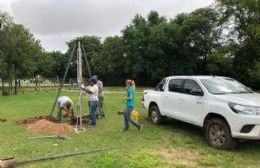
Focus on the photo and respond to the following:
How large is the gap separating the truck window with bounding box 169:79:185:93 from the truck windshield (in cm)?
104

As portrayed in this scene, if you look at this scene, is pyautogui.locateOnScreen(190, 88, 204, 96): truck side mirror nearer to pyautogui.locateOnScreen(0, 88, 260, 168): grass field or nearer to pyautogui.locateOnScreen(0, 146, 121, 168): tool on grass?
pyautogui.locateOnScreen(0, 88, 260, 168): grass field

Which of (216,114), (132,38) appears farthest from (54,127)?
(132,38)

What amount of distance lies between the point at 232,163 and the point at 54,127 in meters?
6.35

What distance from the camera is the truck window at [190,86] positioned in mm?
11008

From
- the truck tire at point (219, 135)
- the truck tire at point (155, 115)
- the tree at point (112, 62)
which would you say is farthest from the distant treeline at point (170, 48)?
the truck tire at point (219, 135)

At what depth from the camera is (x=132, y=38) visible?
6084cm

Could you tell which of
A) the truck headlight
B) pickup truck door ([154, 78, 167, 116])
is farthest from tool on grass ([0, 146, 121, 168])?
pickup truck door ([154, 78, 167, 116])

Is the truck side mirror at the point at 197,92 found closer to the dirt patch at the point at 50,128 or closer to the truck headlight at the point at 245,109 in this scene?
the truck headlight at the point at 245,109

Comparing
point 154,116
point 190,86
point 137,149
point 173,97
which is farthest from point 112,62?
point 137,149

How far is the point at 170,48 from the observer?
56781 millimetres

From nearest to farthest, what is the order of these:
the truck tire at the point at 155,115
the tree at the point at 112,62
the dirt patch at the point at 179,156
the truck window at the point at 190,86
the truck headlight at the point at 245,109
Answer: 1. the dirt patch at the point at 179,156
2. the truck headlight at the point at 245,109
3. the truck window at the point at 190,86
4. the truck tire at the point at 155,115
5. the tree at the point at 112,62

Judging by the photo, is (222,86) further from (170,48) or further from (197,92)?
(170,48)

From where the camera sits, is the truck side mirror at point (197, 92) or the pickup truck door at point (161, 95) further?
the pickup truck door at point (161, 95)

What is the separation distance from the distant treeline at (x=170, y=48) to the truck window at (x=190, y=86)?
2331 centimetres
